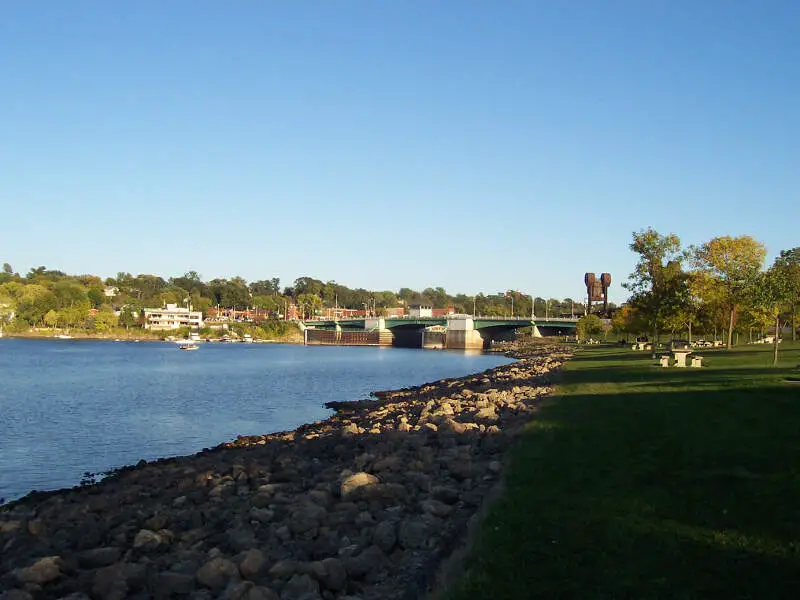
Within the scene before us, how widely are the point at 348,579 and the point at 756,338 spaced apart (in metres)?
91.3

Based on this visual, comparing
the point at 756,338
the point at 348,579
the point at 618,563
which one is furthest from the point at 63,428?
the point at 756,338

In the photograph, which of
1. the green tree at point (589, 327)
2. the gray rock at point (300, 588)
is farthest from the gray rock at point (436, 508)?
the green tree at point (589, 327)

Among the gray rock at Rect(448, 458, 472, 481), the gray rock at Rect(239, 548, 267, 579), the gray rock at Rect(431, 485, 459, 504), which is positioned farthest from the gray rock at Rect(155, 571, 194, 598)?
the gray rock at Rect(448, 458, 472, 481)

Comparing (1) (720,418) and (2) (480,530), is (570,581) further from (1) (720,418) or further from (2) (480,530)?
(1) (720,418)

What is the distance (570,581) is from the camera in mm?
7934

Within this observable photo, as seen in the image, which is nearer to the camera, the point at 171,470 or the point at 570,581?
the point at 570,581

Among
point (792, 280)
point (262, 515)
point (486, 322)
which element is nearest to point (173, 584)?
point (262, 515)

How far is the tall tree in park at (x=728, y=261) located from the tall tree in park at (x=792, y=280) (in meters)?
1.88

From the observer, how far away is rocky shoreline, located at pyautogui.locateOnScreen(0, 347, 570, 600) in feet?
31.9

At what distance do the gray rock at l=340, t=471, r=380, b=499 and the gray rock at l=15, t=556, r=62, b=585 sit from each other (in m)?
4.92

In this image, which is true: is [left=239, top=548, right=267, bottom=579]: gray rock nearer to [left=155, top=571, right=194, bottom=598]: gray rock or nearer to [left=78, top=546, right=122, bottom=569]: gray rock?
[left=155, top=571, right=194, bottom=598]: gray rock

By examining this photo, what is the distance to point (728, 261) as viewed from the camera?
55219 mm

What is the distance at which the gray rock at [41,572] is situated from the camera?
10.3m

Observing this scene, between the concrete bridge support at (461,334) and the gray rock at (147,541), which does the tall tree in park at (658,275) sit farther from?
the concrete bridge support at (461,334)
